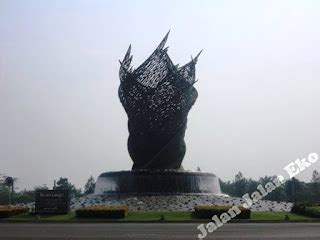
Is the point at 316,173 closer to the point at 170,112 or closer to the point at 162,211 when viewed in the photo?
the point at 170,112

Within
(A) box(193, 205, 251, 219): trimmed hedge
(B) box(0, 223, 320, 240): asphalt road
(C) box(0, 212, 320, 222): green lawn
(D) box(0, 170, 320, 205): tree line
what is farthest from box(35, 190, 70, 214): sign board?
(D) box(0, 170, 320, 205): tree line

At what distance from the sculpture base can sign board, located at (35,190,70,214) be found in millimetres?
11167

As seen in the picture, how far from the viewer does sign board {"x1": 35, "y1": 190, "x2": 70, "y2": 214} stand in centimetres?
3275

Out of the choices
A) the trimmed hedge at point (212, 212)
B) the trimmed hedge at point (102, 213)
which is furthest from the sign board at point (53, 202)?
the trimmed hedge at point (212, 212)

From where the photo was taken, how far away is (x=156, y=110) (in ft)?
159

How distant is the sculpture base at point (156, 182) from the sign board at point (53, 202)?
11.2m

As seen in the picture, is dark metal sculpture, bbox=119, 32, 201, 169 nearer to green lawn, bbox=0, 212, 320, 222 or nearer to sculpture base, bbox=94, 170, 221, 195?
sculpture base, bbox=94, 170, 221, 195

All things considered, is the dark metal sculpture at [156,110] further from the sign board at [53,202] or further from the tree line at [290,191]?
the tree line at [290,191]

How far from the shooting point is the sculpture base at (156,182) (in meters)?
43.8

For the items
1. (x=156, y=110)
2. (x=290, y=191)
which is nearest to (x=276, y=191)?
(x=290, y=191)

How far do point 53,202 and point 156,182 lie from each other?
12.6m

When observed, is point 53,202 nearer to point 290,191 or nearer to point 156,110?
point 156,110

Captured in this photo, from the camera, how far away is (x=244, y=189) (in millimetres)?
104062

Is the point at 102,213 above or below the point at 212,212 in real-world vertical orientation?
above
